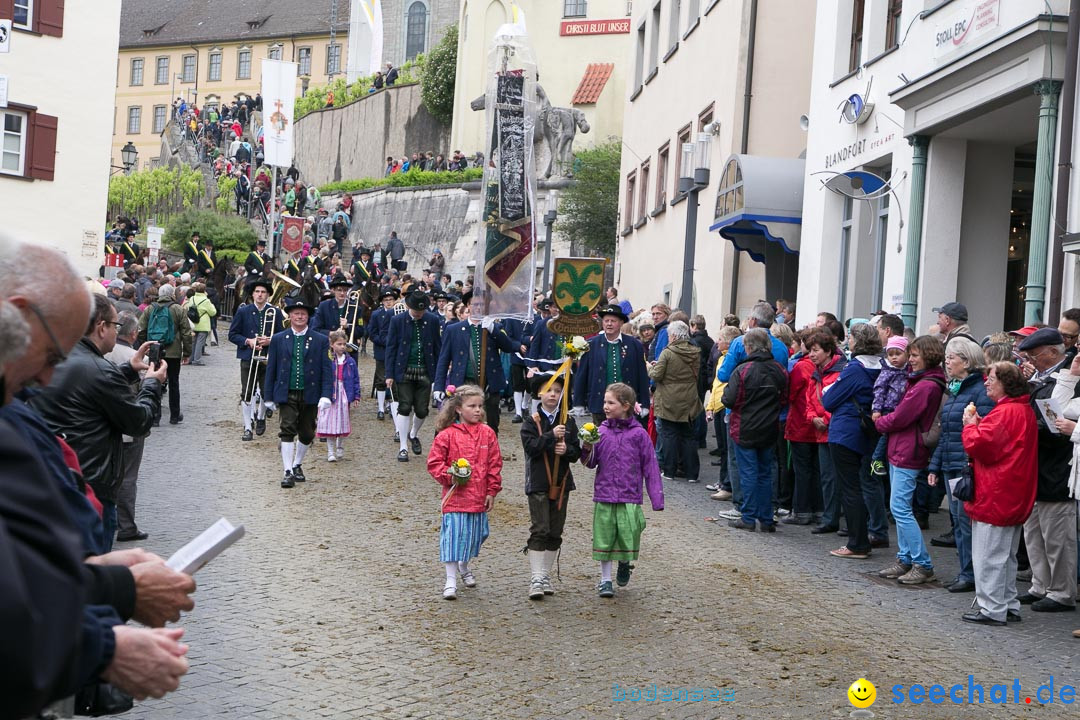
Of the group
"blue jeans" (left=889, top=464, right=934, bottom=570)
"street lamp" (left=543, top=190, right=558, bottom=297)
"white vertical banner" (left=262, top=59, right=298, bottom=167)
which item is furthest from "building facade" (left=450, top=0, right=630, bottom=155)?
"blue jeans" (left=889, top=464, right=934, bottom=570)

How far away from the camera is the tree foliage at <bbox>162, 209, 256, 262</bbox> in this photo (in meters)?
46.8

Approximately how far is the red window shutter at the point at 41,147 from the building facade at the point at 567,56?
917 inches

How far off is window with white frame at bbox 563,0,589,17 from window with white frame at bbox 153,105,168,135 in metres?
48.7

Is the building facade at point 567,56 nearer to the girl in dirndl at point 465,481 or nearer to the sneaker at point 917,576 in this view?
the sneaker at point 917,576

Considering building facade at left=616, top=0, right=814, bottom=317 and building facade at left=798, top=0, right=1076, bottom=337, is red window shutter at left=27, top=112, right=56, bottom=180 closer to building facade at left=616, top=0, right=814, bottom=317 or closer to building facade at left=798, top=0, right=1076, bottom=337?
building facade at left=616, top=0, right=814, bottom=317

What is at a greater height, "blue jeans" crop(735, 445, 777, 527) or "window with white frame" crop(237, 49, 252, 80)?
"window with white frame" crop(237, 49, 252, 80)

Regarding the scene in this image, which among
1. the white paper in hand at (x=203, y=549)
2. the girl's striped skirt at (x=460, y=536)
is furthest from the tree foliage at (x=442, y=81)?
the white paper in hand at (x=203, y=549)

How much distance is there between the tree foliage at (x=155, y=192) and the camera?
61.9 m

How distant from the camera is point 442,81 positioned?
60375mm

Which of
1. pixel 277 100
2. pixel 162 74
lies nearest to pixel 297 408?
pixel 277 100

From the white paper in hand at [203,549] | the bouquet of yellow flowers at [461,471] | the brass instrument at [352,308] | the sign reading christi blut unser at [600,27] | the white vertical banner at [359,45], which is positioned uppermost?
the white vertical banner at [359,45]

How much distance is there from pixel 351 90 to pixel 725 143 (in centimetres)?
Answer: 4528

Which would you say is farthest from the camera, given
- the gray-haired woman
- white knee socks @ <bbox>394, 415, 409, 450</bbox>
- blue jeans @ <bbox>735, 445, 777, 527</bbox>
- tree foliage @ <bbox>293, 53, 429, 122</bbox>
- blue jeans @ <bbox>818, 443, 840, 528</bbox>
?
tree foliage @ <bbox>293, 53, 429, 122</bbox>

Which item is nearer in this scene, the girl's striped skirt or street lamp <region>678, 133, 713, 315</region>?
the girl's striped skirt
